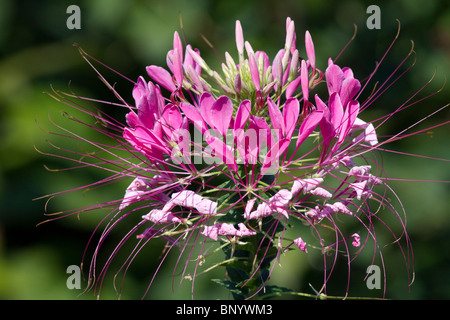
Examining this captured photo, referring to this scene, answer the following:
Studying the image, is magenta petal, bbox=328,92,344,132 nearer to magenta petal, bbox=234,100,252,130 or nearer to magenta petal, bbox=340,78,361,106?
magenta petal, bbox=340,78,361,106

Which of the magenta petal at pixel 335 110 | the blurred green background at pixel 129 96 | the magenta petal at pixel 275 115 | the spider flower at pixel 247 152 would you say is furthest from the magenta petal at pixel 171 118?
the blurred green background at pixel 129 96

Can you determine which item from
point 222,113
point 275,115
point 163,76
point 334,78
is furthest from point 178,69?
point 334,78

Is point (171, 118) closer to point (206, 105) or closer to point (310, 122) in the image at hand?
point (206, 105)

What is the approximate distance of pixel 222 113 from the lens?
1474mm

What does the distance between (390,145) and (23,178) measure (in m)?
2.92

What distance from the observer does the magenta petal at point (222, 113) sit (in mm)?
1456

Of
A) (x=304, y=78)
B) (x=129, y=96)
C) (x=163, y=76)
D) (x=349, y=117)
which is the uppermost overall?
(x=129, y=96)

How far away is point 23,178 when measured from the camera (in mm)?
3977

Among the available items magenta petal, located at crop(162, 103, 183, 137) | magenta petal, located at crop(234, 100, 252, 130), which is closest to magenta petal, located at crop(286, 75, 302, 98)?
magenta petal, located at crop(234, 100, 252, 130)

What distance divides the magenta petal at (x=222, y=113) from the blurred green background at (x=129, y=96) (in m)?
→ 2.28

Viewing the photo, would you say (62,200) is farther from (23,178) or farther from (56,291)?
(56,291)

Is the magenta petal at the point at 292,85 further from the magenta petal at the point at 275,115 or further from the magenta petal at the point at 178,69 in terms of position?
the magenta petal at the point at 178,69

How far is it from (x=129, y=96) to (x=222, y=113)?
10.2 ft
